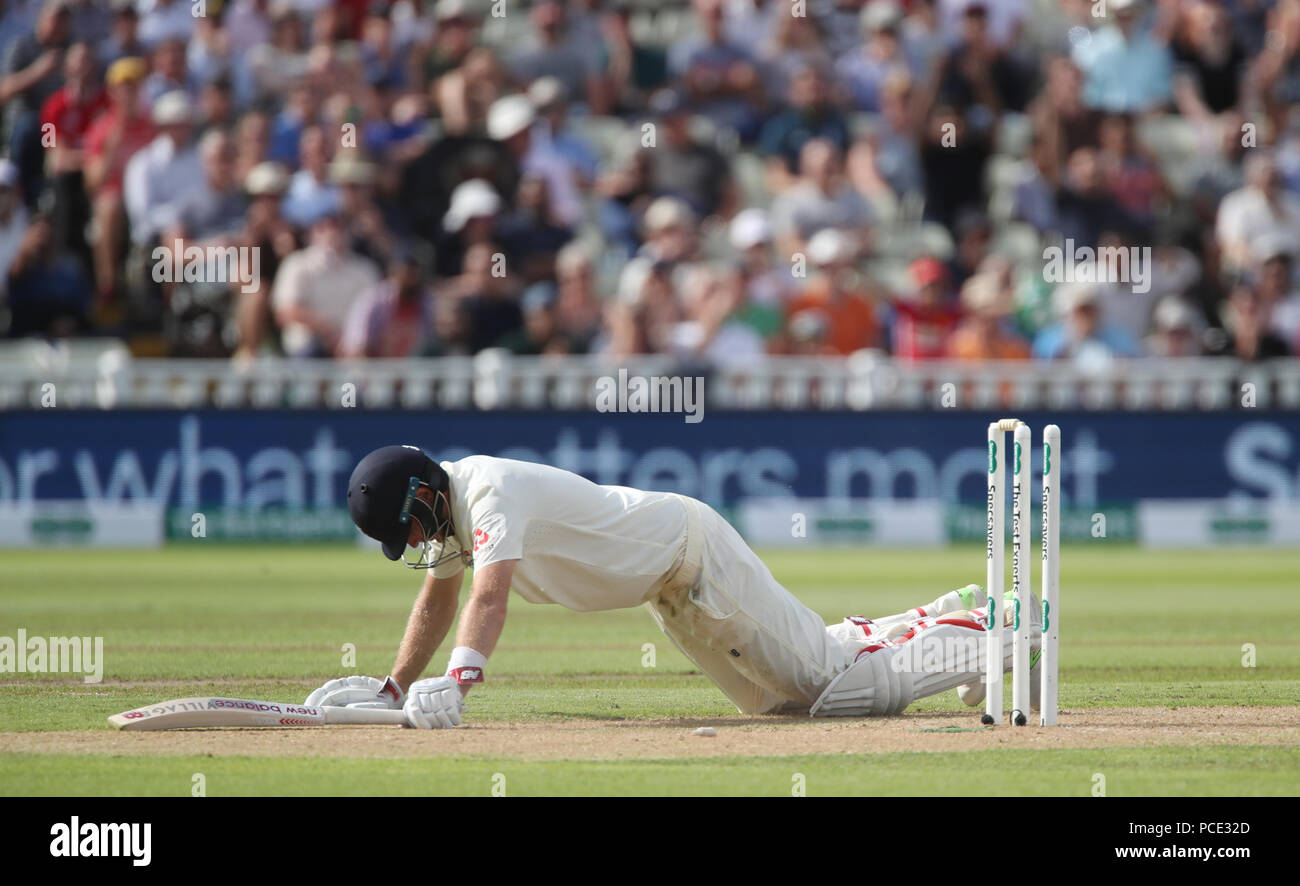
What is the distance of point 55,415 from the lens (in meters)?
18.5

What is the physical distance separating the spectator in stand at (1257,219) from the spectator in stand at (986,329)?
9.04 feet

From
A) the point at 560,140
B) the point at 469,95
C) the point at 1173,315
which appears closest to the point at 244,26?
the point at 469,95

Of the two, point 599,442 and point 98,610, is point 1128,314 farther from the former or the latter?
point 98,610

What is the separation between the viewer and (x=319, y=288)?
19.1 m

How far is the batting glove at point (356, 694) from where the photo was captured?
7.77 m

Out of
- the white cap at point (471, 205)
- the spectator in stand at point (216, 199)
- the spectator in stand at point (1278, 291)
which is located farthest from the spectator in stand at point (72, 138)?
the spectator in stand at point (1278, 291)

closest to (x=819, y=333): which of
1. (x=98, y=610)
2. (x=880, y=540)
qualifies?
(x=880, y=540)

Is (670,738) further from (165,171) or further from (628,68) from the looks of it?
(628,68)

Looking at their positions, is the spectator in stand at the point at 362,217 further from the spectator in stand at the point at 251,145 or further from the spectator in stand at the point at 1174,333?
the spectator in stand at the point at 1174,333

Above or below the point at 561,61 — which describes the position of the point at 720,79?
below

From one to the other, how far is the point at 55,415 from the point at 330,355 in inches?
109

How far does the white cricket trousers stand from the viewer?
25.2ft

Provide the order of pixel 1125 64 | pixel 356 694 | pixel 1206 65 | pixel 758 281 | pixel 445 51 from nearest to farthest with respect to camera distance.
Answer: pixel 356 694
pixel 758 281
pixel 445 51
pixel 1125 64
pixel 1206 65

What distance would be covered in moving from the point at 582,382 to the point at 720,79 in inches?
182
